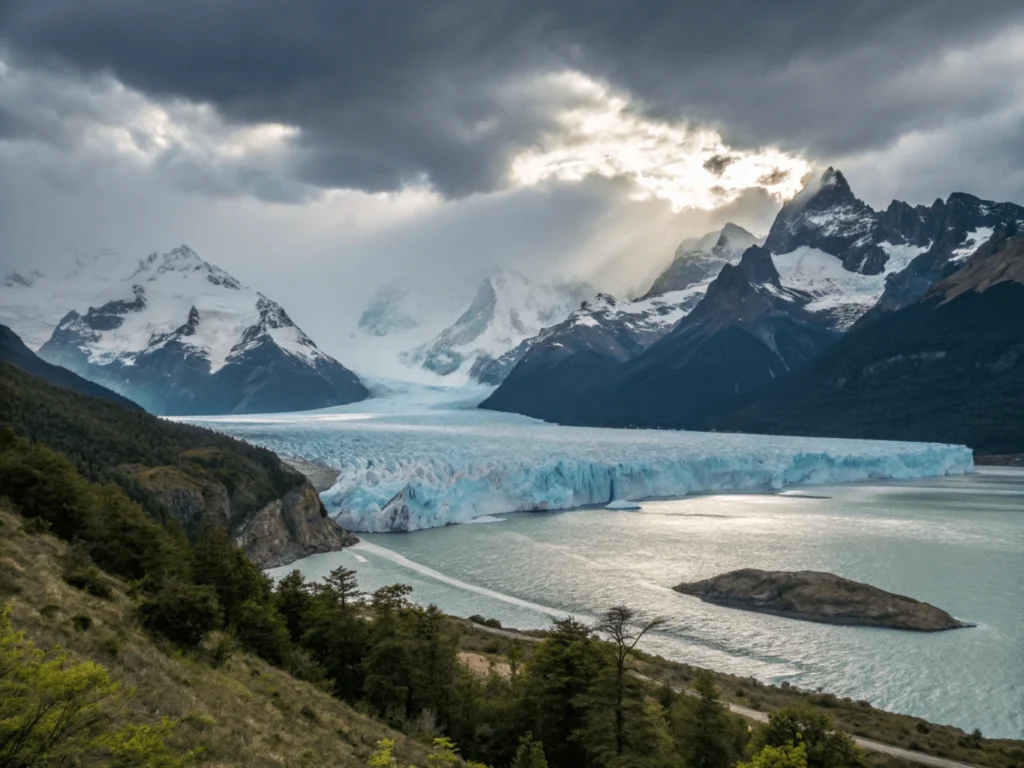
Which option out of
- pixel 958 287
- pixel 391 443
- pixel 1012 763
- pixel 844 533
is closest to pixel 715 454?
pixel 844 533

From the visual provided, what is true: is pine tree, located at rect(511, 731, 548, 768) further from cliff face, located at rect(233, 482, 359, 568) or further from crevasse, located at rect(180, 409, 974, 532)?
crevasse, located at rect(180, 409, 974, 532)

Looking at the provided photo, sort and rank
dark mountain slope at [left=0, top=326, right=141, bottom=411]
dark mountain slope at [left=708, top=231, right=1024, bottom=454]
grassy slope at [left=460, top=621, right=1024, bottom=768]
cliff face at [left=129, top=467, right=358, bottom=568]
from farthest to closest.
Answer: dark mountain slope at [left=708, top=231, right=1024, bottom=454]
dark mountain slope at [left=0, top=326, right=141, bottom=411]
cliff face at [left=129, top=467, right=358, bottom=568]
grassy slope at [left=460, top=621, right=1024, bottom=768]

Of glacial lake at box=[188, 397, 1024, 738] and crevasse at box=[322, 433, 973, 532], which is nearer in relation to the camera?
glacial lake at box=[188, 397, 1024, 738]

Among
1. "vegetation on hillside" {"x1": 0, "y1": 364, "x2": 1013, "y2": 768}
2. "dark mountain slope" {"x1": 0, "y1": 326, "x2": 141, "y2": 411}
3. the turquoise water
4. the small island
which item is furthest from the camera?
"dark mountain slope" {"x1": 0, "y1": 326, "x2": 141, "y2": 411}

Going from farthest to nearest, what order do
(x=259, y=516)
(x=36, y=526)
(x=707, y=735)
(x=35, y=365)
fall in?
(x=35, y=365) < (x=259, y=516) < (x=36, y=526) < (x=707, y=735)

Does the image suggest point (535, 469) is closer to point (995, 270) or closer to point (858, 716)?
point (858, 716)

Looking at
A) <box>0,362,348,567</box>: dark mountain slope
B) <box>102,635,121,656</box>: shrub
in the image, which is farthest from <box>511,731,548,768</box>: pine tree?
<box>0,362,348,567</box>: dark mountain slope

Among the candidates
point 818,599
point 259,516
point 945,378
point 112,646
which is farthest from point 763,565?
point 945,378
